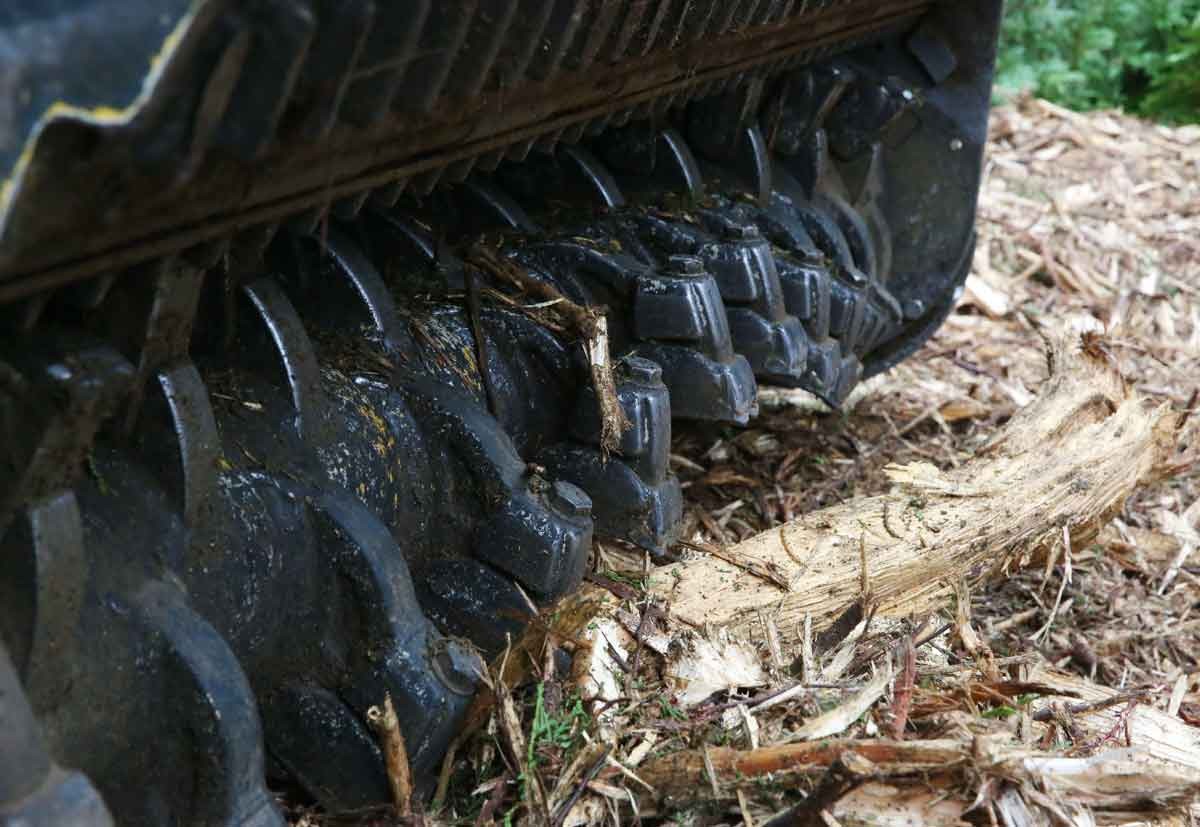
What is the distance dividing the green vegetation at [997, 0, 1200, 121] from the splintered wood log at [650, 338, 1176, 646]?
3972 mm

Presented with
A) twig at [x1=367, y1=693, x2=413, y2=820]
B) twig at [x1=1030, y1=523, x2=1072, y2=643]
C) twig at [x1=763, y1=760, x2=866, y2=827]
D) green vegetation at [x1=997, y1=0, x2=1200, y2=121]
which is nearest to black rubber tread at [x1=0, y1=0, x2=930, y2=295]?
twig at [x1=367, y1=693, x2=413, y2=820]

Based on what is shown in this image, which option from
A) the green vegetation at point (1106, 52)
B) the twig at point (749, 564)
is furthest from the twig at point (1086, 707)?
the green vegetation at point (1106, 52)

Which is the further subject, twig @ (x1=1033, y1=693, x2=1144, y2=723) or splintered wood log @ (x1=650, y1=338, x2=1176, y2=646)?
splintered wood log @ (x1=650, y1=338, x2=1176, y2=646)

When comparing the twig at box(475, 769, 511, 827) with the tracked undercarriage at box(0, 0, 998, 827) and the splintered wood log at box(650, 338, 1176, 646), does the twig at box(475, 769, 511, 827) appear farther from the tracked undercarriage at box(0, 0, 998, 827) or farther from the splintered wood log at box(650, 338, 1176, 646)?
the splintered wood log at box(650, 338, 1176, 646)

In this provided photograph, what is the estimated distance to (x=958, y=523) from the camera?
2465mm

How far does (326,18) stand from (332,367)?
31.4 inches

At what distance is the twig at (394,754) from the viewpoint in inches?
63.3

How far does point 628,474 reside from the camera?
2.19 m

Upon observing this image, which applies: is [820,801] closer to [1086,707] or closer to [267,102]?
[1086,707]

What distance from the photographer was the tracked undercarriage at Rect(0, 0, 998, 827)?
46.4 inches

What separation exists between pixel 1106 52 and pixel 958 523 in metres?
5.38

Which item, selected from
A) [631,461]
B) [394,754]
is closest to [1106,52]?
[631,461]

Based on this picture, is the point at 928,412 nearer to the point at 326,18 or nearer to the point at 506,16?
the point at 506,16

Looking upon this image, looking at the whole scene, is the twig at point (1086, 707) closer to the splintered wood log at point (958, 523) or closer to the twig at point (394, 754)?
the splintered wood log at point (958, 523)
